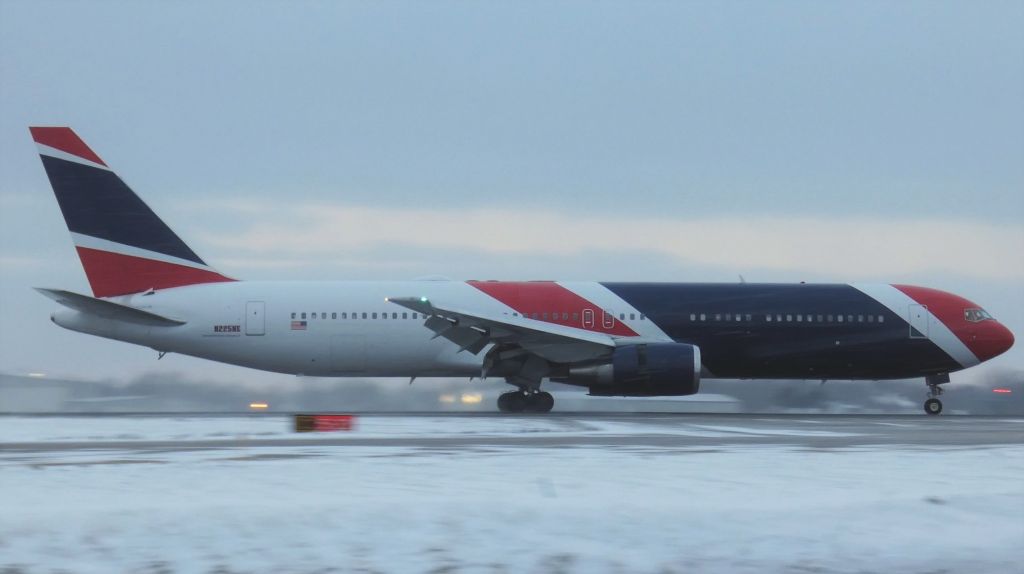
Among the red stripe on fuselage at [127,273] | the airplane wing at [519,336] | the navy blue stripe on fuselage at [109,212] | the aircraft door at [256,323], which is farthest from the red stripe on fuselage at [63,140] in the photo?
the airplane wing at [519,336]

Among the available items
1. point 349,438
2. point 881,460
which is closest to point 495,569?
point 881,460

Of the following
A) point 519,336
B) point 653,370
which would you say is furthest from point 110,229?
point 653,370

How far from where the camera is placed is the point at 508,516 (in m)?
11.4

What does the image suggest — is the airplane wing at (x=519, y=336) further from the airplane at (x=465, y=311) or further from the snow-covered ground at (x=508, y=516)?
the snow-covered ground at (x=508, y=516)

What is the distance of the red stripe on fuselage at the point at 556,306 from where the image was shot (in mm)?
31719

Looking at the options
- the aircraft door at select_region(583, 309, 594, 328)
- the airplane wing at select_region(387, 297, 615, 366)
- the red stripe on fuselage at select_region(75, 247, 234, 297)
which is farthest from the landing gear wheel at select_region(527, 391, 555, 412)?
the red stripe on fuselage at select_region(75, 247, 234, 297)

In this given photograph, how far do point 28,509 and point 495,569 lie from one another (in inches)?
183

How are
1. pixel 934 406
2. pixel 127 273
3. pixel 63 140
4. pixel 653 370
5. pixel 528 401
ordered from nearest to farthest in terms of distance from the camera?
pixel 653 370
pixel 528 401
pixel 127 273
pixel 934 406
pixel 63 140

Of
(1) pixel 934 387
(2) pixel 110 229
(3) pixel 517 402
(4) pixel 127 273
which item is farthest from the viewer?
(1) pixel 934 387

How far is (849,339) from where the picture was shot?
1271 inches

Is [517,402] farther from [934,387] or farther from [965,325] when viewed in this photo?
[965,325]

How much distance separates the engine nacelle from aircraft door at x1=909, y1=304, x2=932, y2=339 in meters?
6.69

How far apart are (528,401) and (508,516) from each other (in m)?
20.5

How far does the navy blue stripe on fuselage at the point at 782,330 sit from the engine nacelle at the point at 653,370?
1959 mm
